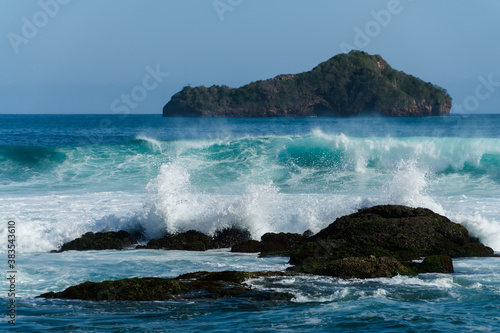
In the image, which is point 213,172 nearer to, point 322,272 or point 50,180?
point 50,180

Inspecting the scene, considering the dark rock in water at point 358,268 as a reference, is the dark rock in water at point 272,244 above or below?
above

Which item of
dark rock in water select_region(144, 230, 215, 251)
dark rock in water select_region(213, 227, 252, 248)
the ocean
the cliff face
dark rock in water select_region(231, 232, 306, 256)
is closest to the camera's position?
the ocean

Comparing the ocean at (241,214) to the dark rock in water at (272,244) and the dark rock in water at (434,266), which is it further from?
the dark rock in water at (272,244)

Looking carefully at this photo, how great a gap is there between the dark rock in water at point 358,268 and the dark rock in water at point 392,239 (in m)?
0.91

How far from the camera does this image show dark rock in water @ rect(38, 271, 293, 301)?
805 cm

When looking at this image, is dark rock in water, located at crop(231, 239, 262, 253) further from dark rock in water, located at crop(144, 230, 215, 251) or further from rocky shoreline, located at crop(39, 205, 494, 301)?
dark rock in water, located at crop(144, 230, 215, 251)

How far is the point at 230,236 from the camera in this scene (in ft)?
45.6

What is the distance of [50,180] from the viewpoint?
24453mm

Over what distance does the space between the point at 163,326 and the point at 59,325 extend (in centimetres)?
120

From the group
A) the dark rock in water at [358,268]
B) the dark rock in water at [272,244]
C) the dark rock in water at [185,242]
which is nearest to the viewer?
the dark rock in water at [358,268]

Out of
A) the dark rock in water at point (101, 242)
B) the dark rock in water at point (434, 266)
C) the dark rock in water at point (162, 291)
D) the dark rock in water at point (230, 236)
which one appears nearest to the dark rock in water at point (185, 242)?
the dark rock in water at point (230, 236)

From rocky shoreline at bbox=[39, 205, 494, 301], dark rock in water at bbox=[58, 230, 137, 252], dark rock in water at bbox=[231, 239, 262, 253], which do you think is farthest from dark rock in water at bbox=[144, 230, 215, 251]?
dark rock in water at bbox=[231, 239, 262, 253]

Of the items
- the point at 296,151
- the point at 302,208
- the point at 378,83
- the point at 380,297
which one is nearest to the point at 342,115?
the point at 378,83

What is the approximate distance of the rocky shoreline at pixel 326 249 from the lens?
8234 millimetres
